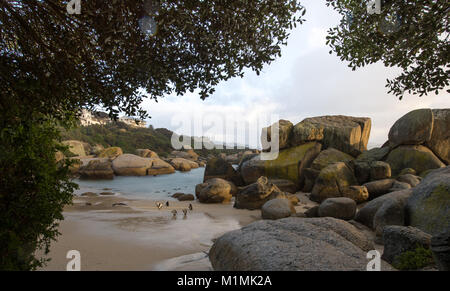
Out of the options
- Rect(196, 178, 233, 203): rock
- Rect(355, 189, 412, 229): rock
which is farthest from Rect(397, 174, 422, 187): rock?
Rect(196, 178, 233, 203): rock

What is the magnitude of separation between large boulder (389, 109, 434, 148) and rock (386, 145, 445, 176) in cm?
53

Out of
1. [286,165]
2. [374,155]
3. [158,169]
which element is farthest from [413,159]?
[158,169]

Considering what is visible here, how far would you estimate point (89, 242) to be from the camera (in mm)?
7898

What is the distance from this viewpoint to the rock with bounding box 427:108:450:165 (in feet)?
66.6

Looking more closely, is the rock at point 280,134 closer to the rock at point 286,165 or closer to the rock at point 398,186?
the rock at point 286,165

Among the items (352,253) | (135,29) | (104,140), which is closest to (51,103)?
(135,29)

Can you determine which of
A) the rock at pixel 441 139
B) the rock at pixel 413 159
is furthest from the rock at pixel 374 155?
the rock at pixel 441 139

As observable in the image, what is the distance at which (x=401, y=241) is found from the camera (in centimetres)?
559

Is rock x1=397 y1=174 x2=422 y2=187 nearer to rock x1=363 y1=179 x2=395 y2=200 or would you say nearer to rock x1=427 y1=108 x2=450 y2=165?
rock x1=363 y1=179 x2=395 y2=200

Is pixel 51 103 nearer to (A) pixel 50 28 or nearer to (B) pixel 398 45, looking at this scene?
(A) pixel 50 28

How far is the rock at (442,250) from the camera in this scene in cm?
408

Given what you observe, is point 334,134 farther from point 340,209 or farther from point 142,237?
point 142,237

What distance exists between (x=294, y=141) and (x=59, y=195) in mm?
19595

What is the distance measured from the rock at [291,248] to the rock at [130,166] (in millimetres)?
35971
